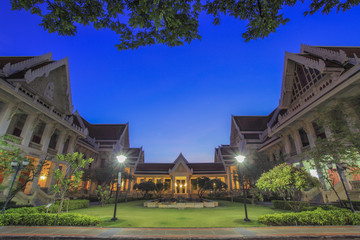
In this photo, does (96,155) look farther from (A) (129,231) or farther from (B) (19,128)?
(A) (129,231)

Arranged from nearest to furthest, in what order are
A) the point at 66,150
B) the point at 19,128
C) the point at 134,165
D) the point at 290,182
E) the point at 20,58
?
the point at 290,182 < the point at 19,128 < the point at 20,58 < the point at 66,150 < the point at 134,165

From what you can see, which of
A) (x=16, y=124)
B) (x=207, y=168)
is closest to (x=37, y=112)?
(x=16, y=124)

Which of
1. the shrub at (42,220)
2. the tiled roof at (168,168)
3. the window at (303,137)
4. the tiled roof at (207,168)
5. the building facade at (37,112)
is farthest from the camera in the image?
the tiled roof at (207,168)

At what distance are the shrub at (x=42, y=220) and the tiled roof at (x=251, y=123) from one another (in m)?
36.0

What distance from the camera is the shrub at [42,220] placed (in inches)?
311

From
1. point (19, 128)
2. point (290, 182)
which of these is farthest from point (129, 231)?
point (19, 128)

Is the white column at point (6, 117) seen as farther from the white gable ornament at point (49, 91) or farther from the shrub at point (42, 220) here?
the shrub at point (42, 220)

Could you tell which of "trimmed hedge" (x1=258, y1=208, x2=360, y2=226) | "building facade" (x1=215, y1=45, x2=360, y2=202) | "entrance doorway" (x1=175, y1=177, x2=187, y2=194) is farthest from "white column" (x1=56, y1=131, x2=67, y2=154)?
"building facade" (x1=215, y1=45, x2=360, y2=202)

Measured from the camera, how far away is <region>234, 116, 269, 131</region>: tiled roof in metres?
38.6

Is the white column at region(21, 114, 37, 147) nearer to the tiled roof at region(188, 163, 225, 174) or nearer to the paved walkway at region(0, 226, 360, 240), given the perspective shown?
the paved walkway at region(0, 226, 360, 240)

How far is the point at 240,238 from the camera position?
632cm

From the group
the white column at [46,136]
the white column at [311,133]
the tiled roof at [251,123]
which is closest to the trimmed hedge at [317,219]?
the white column at [311,133]

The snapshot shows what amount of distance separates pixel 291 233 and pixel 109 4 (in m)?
10.5

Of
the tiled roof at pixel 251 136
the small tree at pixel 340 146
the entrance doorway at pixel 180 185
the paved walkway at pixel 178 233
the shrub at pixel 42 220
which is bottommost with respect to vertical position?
the paved walkway at pixel 178 233
